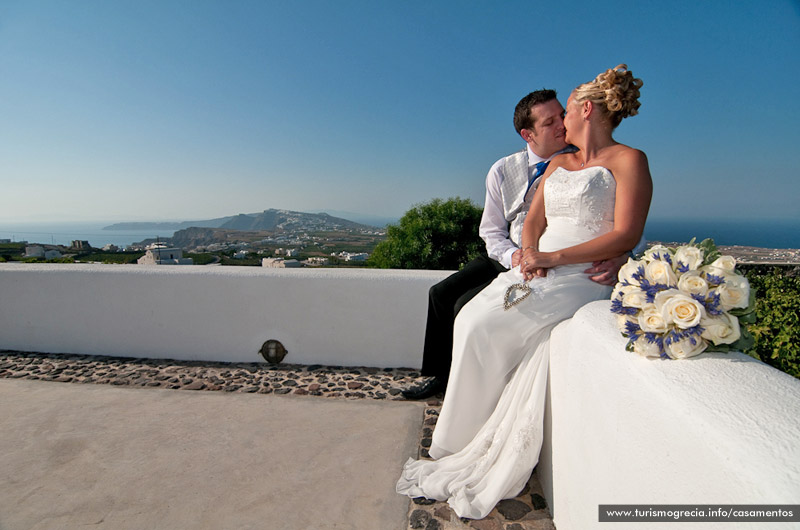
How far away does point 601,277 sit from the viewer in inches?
78.7

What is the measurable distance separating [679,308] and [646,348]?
0.14 meters

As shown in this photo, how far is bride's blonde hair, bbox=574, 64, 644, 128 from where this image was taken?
77.4 inches

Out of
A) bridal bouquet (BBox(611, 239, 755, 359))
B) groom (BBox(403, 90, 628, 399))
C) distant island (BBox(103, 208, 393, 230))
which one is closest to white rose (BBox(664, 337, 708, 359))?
bridal bouquet (BBox(611, 239, 755, 359))

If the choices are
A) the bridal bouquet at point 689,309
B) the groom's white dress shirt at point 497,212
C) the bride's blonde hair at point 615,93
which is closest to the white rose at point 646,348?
the bridal bouquet at point 689,309

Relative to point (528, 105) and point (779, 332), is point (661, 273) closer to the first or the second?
point (779, 332)

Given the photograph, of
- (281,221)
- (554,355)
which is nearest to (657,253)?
(554,355)

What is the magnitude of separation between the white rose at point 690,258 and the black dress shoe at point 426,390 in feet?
6.08

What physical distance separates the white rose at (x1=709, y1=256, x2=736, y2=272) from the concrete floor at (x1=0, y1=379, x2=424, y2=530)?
1.46m

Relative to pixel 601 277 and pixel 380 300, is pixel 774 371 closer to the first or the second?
pixel 601 277

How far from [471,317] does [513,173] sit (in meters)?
1.18

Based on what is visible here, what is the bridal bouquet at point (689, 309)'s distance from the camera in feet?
3.77

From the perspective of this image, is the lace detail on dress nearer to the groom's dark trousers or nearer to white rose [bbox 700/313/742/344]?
the groom's dark trousers

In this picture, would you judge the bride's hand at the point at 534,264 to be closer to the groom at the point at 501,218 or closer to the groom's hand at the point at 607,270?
the groom's hand at the point at 607,270

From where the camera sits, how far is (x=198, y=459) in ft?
7.06
